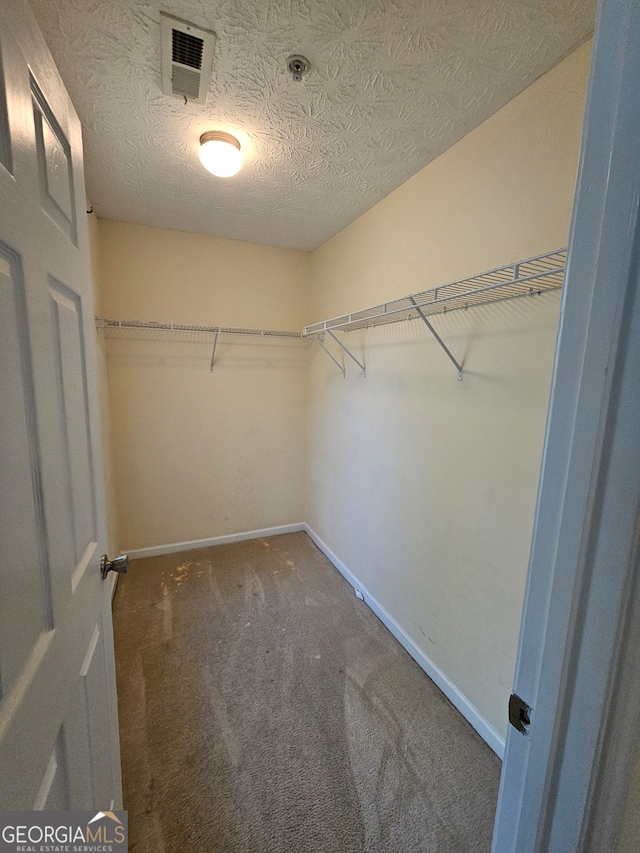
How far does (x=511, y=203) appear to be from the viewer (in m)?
1.31

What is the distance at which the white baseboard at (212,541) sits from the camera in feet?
9.20

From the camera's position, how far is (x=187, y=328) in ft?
8.47

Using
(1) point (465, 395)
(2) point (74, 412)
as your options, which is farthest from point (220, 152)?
(1) point (465, 395)

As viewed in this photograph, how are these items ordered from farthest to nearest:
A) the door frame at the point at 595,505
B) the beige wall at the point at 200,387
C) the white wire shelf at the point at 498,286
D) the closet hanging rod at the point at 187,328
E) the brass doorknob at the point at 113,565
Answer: the beige wall at the point at 200,387 → the closet hanging rod at the point at 187,328 → the white wire shelf at the point at 498,286 → the brass doorknob at the point at 113,565 → the door frame at the point at 595,505

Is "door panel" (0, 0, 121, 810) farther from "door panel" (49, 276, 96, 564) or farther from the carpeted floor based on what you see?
the carpeted floor

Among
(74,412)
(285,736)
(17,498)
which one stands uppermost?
(74,412)

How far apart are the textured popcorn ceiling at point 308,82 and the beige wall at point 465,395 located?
0.15 m

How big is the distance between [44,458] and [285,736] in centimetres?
153

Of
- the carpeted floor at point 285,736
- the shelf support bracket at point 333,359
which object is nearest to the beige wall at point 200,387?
the shelf support bracket at point 333,359

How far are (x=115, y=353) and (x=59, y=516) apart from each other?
7.33 ft

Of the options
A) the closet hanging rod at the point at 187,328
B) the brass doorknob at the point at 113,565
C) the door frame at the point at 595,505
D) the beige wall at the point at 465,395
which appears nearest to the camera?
the door frame at the point at 595,505

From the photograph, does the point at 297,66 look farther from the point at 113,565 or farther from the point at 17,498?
the point at 113,565

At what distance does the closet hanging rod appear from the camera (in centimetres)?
246

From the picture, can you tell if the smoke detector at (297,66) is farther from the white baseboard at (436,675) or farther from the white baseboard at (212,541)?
the white baseboard at (212,541)
